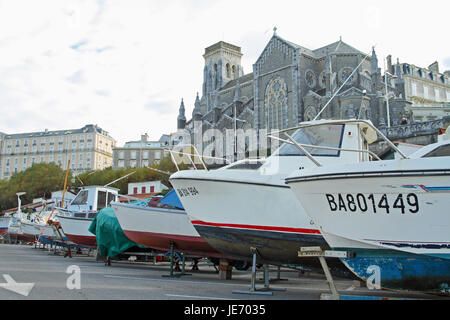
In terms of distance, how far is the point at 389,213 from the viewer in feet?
17.2

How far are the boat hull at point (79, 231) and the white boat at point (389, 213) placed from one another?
12000 mm

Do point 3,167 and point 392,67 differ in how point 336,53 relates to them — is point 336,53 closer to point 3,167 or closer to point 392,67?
point 392,67

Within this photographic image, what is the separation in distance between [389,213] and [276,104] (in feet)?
159

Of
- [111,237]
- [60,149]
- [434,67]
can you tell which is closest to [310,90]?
[434,67]

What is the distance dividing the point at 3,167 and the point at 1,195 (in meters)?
34.5

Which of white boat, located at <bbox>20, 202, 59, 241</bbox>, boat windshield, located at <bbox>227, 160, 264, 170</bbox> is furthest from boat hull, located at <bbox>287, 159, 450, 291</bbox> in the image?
white boat, located at <bbox>20, 202, 59, 241</bbox>

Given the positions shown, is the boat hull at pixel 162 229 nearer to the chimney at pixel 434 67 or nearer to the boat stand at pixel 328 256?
the boat stand at pixel 328 256

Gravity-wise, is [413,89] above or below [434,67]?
below

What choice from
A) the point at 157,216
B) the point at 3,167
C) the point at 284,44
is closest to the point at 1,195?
the point at 3,167

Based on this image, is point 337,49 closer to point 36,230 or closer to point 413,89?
point 413,89

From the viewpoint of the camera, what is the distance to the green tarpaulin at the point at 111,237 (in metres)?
12.5

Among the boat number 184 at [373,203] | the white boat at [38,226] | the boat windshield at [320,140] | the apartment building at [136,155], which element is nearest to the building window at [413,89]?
the apartment building at [136,155]
